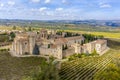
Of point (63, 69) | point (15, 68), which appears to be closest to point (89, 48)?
point (63, 69)

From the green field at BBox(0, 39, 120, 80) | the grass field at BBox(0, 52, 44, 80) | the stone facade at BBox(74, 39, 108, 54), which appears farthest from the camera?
the stone facade at BBox(74, 39, 108, 54)

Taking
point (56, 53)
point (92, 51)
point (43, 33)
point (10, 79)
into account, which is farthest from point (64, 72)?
point (43, 33)

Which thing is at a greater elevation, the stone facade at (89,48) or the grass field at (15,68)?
the stone facade at (89,48)

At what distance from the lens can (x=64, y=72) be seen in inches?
1510

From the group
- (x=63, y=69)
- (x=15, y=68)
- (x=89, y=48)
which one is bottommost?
(x=15, y=68)

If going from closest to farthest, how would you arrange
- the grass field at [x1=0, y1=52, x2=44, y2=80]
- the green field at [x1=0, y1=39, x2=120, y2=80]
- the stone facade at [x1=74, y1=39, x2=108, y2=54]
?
the green field at [x1=0, y1=39, x2=120, y2=80]
the grass field at [x1=0, y1=52, x2=44, y2=80]
the stone facade at [x1=74, y1=39, x2=108, y2=54]

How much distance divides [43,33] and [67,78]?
53.9 m

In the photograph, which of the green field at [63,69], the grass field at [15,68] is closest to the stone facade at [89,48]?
the green field at [63,69]

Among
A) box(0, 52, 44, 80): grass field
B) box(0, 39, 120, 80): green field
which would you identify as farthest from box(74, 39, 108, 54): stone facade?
box(0, 52, 44, 80): grass field

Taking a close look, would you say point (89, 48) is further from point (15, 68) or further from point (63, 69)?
point (15, 68)

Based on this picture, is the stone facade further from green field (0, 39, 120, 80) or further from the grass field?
the grass field

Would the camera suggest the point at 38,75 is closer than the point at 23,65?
Yes

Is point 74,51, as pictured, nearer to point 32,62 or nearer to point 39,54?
point 39,54

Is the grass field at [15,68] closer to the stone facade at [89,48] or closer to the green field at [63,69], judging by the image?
the green field at [63,69]
